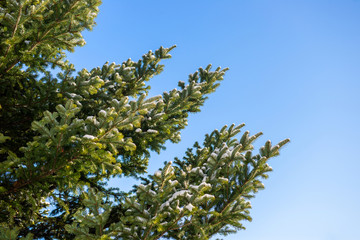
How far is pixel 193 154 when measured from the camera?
250 inches

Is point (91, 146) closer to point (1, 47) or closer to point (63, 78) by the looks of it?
point (63, 78)

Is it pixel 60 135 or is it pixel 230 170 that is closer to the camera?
pixel 60 135

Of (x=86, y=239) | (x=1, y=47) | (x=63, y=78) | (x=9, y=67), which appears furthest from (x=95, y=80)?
(x=86, y=239)

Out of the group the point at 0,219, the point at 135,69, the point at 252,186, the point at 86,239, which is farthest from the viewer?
the point at 135,69

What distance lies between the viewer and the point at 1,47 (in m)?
4.80

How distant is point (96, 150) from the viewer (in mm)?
3855

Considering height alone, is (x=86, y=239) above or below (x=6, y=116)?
below

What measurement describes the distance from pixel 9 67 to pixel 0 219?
8.66 ft

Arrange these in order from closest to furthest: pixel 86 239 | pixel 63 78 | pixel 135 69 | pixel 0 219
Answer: pixel 86 239 → pixel 0 219 → pixel 63 78 → pixel 135 69

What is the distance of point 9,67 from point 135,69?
8.50ft

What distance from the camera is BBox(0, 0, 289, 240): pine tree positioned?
3.50m

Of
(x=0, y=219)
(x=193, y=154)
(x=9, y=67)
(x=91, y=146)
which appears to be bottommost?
(x=0, y=219)

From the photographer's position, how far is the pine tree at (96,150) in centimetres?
350

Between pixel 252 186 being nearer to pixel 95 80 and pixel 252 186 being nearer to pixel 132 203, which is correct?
pixel 132 203
